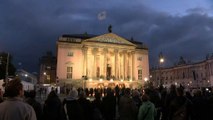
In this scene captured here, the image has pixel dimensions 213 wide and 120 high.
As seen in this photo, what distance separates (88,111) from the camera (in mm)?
6758

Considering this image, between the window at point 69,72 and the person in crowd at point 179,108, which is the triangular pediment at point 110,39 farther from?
the person in crowd at point 179,108

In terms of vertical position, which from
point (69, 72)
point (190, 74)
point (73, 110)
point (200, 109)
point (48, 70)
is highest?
point (48, 70)

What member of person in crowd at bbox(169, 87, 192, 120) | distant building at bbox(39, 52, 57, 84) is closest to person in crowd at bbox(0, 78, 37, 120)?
Result: person in crowd at bbox(169, 87, 192, 120)

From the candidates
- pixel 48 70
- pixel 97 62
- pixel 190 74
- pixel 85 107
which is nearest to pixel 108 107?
pixel 85 107

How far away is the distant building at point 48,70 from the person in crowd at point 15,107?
72.6m

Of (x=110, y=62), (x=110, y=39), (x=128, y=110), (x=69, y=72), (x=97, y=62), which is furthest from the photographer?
(x=110, y=62)

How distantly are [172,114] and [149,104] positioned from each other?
71cm

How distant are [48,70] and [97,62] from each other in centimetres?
3008

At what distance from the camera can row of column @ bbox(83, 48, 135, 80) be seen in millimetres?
52938

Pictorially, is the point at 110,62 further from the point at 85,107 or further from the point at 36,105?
the point at 36,105

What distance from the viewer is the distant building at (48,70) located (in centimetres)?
7572

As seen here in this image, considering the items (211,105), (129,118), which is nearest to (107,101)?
(129,118)

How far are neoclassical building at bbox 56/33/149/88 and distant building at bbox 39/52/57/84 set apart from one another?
2380 centimetres

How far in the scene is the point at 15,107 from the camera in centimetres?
314
